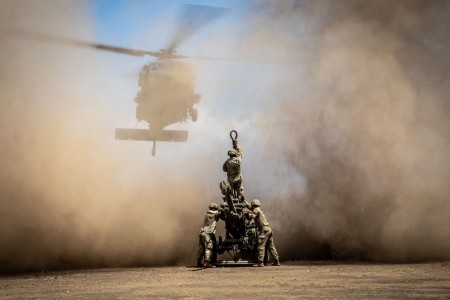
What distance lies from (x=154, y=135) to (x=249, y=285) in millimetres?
15301

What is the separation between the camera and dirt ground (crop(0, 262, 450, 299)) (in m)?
10.8

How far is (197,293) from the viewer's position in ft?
37.4

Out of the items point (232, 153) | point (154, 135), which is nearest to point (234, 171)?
point (232, 153)

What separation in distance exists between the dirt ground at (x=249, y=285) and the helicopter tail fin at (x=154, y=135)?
11.1 metres

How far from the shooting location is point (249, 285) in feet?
41.5

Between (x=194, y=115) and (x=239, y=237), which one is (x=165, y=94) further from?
(x=239, y=237)

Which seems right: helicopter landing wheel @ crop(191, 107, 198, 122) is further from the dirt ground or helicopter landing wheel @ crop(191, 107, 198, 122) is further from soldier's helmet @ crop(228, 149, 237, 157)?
the dirt ground

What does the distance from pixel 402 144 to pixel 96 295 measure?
17.4 meters

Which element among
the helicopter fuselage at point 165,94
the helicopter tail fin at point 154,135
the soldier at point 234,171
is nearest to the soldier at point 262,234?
the soldier at point 234,171

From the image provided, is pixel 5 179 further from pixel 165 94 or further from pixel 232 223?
pixel 232 223

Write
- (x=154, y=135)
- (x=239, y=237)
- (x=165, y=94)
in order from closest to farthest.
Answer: (x=239, y=237) → (x=165, y=94) → (x=154, y=135)

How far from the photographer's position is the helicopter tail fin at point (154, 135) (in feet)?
Result: 87.7

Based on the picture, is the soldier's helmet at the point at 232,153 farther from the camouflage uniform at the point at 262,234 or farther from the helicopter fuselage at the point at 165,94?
the helicopter fuselage at the point at 165,94

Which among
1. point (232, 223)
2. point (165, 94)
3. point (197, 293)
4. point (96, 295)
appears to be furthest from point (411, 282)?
point (165, 94)
